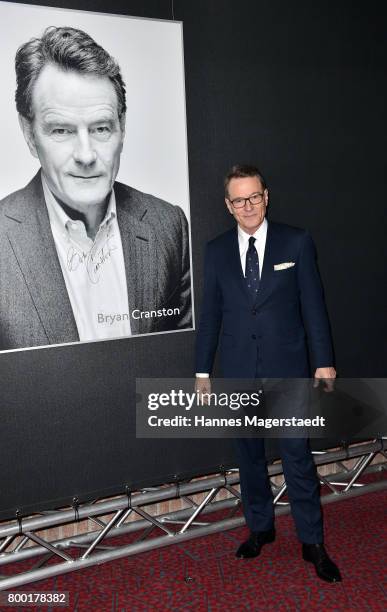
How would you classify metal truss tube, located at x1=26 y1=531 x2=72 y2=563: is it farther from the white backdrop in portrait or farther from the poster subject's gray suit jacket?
the white backdrop in portrait

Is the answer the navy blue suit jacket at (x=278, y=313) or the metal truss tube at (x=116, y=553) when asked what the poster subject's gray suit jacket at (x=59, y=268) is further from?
the metal truss tube at (x=116, y=553)

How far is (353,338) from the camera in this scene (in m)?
3.83

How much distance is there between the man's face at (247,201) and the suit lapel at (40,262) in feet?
2.67

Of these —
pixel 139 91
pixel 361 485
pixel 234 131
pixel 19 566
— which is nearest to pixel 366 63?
pixel 234 131

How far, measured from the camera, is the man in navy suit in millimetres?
2916

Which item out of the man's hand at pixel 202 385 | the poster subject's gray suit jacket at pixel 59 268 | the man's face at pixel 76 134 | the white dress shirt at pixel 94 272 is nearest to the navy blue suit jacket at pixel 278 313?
the man's hand at pixel 202 385

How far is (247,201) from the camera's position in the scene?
9.45 ft

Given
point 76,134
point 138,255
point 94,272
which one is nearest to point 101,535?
point 94,272

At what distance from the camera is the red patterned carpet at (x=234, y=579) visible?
2732 millimetres

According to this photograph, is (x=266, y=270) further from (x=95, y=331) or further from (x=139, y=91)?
(x=139, y=91)

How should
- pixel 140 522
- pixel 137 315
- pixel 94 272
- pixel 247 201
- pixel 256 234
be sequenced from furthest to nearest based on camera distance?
pixel 140 522 < pixel 137 315 < pixel 94 272 < pixel 256 234 < pixel 247 201

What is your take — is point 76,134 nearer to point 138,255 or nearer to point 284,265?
point 138,255

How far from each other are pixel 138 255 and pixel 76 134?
611 millimetres

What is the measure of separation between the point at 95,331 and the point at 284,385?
0.88 m
